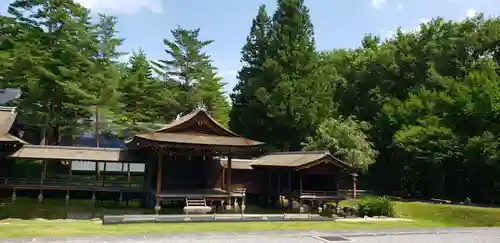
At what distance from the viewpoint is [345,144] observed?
38.4 meters

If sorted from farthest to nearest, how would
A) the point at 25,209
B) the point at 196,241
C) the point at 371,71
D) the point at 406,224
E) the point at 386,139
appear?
the point at 371,71 < the point at 386,139 < the point at 25,209 < the point at 406,224 < the point at 196,241

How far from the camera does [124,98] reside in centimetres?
4697

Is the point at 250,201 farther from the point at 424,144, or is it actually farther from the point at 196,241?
the point at 196,241

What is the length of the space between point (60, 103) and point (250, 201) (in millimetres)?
20032

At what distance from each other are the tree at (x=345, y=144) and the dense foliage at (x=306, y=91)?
0.33ft

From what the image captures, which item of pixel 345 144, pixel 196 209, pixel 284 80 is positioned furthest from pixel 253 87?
pixel 196 209

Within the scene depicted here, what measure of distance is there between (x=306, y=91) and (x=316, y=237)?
28.2 m

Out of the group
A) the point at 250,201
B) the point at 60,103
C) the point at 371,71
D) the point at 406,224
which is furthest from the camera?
the point at 371,71

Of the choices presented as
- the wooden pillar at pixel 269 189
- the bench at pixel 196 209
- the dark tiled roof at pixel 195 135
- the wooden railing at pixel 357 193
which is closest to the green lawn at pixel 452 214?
the wooden railing at pixel 357 193

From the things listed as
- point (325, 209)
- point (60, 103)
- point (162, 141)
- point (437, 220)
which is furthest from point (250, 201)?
point (60, 103)

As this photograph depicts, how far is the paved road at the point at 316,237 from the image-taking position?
1529 cm

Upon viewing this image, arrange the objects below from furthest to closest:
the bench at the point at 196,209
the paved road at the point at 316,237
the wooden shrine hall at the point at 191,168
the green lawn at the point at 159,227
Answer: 1. the wooden shrine hall at the point at 191,168
2. the bench at the point at 196,209
3. the green lawn at the point at 159,227
4. the paved road at the point at 316,237

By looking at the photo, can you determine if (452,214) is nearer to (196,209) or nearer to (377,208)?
(377,208)

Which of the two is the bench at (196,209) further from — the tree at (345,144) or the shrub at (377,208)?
the tree at (345,144)
